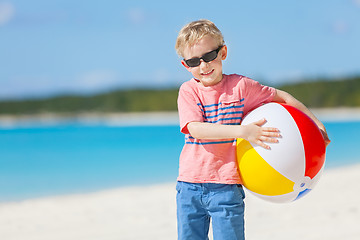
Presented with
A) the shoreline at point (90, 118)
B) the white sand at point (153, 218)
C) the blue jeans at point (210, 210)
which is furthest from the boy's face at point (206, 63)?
the shoreline at point (90, 118)

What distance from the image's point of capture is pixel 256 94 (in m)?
2.92

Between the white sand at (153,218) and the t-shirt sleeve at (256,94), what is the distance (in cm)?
206

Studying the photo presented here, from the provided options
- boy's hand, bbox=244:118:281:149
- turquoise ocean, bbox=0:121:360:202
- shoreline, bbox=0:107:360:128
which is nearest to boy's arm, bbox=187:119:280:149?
boy's hand, bbox=244:118:281:149

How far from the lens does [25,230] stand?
5.59 meters

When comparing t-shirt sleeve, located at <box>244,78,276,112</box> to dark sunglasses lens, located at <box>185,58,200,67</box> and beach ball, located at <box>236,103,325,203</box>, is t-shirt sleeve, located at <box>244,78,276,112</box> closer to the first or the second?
beach ball, located at <box>236,103,325,203</box>

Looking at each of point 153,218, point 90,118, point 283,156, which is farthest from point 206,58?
point 90,118

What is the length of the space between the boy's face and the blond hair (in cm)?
2

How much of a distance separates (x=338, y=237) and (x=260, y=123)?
2.24 metres

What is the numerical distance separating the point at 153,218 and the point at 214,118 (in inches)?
125

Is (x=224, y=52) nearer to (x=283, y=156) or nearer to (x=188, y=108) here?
(x=188, y=108)

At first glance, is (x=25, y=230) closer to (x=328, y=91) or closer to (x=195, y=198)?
(x=195, y=198)

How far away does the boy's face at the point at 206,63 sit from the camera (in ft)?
9.14

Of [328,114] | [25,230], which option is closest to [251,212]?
[25,230]

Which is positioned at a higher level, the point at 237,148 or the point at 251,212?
the point at 237,148
